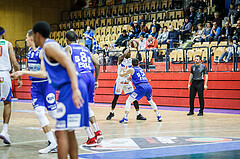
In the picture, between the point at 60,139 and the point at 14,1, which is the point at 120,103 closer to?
the point at 60,139

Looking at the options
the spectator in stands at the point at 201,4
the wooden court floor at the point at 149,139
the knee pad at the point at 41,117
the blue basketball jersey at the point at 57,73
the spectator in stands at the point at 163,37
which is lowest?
the wooden court floor at the point at 149,139

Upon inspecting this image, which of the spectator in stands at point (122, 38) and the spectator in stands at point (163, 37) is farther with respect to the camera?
the spectator in stands at point (122, 38)

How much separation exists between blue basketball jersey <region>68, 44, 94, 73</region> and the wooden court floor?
136 cm

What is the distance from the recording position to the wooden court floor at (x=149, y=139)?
602cm

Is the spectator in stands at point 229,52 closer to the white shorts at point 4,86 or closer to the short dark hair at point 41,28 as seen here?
the white shorts at point 4,86

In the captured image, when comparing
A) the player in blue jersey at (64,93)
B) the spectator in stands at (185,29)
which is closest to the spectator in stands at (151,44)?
the spectator in stands at (185,29)

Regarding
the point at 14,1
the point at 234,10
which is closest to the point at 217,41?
the point at 234,10

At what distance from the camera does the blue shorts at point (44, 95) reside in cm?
655

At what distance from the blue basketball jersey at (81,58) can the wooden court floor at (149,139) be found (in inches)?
53.6

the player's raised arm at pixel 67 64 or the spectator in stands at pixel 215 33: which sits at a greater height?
the spectator in stands at pixel 215 33

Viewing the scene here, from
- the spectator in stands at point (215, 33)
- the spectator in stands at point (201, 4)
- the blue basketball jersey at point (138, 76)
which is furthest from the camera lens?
the spectator in stands at point (201, 4)

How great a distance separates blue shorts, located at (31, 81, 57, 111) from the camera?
21.5 feet

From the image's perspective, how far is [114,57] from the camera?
17.2 m

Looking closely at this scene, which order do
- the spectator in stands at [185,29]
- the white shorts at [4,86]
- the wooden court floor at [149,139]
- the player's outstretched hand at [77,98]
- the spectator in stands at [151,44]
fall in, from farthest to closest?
the spectator in stands at [185,29], the spectator in stands at [151,44], the white shorts at [4,86], the wooden court floor at [149,139], the player's outstretched hand at [77,98]
